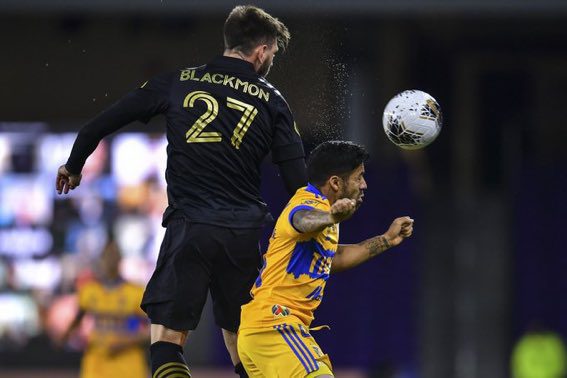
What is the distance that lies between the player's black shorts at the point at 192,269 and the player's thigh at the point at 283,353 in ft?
1.13

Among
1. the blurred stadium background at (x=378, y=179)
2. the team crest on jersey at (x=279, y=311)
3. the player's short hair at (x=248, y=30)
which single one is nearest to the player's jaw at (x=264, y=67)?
the player's short hair at (x=248, y=30)

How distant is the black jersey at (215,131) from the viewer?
21.6ft

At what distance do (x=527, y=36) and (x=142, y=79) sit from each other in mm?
7667

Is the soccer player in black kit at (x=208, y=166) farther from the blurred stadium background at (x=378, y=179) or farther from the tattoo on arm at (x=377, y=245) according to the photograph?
the blurred stadium background at (x=378, y=179)

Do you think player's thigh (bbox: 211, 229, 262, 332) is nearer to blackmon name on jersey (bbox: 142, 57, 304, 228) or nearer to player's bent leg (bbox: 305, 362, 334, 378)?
blackmon name on jersey (bbox: 142, 57, 304, 228)

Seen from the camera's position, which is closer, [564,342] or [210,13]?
[210,13]

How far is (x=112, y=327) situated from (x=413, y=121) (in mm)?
5543

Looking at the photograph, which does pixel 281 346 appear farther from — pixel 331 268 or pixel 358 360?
pixel 358 360

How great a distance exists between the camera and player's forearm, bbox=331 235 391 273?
666cm

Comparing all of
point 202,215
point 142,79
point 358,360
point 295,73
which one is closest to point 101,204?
point 142,79

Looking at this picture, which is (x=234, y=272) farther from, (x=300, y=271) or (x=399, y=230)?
(x=399, y=230)

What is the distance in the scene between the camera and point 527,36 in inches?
890

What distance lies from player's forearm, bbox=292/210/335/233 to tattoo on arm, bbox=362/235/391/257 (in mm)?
588

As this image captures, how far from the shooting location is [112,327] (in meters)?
11.8
